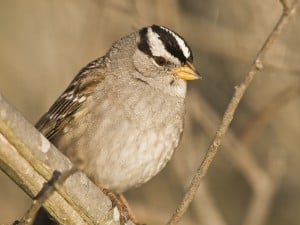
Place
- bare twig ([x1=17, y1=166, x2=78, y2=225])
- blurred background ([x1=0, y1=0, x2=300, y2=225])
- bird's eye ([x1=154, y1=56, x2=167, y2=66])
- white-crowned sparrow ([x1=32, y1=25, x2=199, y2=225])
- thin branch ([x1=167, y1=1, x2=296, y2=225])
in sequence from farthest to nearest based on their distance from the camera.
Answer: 1. blurred background ([x1=0, y1=0, x2=300, y2=225])
2. bird's eye ([x1=154, y1=56, x2=167, y2=66])
3. white-crowned sparrow ([x1=32, y1=25, x2=199, y2=225])
4. thin branch ([x1=167, y1=1, x2=296, y2=225])
5. bare twig ([x1=17, y1=166, x2=78, y2=225])

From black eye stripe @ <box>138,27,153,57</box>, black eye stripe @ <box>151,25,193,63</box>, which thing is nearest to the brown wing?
black eye stripe @ <box>138,27,153,57</box>

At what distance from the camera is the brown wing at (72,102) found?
Answer: 16.2 ft

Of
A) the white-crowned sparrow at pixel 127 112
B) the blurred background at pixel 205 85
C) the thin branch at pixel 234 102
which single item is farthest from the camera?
the blurred background at pixel 205 85

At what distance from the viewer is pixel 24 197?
718 cm

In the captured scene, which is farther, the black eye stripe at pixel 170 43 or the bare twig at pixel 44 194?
the black eye stripe at pixel 170 43

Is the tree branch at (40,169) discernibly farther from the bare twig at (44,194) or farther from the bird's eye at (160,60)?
the bird's eye at (160,60)

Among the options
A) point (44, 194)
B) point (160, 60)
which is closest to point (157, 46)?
point (160, 60)

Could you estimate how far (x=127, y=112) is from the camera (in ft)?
15.6

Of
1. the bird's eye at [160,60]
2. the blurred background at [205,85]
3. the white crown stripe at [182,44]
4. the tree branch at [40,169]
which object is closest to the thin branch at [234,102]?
the tree branch at [40,169]

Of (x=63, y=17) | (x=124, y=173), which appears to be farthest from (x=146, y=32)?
(x=63, y=17)

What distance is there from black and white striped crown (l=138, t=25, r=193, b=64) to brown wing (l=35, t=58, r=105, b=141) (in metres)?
0.30

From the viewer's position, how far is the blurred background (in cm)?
624

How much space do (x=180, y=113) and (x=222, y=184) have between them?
2706mm

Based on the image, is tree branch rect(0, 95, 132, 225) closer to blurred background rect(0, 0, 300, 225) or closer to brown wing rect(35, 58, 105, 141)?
brown wing rect(35, 58, 105, 141)
